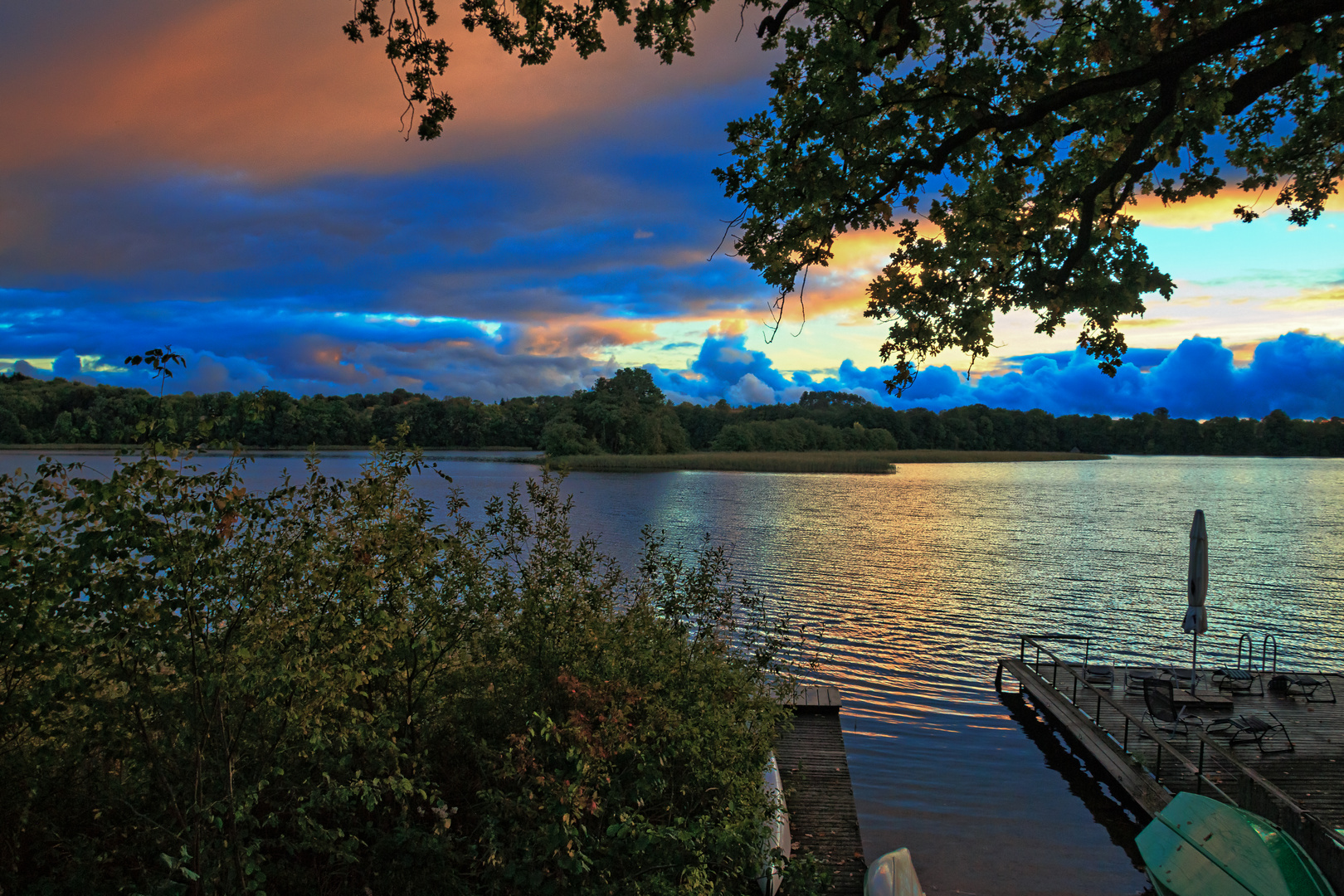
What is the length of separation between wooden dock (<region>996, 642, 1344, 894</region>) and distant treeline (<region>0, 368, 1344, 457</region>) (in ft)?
162

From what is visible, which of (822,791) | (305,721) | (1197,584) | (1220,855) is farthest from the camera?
(1197,584)

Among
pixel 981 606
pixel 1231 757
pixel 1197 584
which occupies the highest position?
pixel 1197 584

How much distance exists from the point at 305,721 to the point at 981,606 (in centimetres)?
2258

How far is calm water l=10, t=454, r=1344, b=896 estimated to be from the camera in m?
10.1

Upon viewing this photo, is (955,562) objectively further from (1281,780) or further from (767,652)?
(767,652)

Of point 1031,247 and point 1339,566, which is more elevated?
point 1031,247

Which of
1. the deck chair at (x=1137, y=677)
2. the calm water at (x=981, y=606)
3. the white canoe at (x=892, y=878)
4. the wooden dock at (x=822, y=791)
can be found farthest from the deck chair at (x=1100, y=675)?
the white canoe at (x=892, y=878)

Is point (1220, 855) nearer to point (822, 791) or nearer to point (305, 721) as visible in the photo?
point (822, 791)

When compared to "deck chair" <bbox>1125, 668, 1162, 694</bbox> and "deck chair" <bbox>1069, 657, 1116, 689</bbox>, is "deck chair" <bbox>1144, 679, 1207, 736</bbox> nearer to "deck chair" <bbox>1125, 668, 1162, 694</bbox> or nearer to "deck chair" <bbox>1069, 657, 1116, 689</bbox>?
"deck chair" <bbox>1125, 668, 1162, 694</bbox>

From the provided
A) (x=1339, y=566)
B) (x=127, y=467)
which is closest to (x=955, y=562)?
(x=1339, y=566)

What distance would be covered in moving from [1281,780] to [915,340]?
8.12m

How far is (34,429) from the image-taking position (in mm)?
51969

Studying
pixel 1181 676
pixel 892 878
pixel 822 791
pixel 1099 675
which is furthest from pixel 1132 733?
pixel 892 878

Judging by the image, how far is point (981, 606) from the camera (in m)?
23.2
